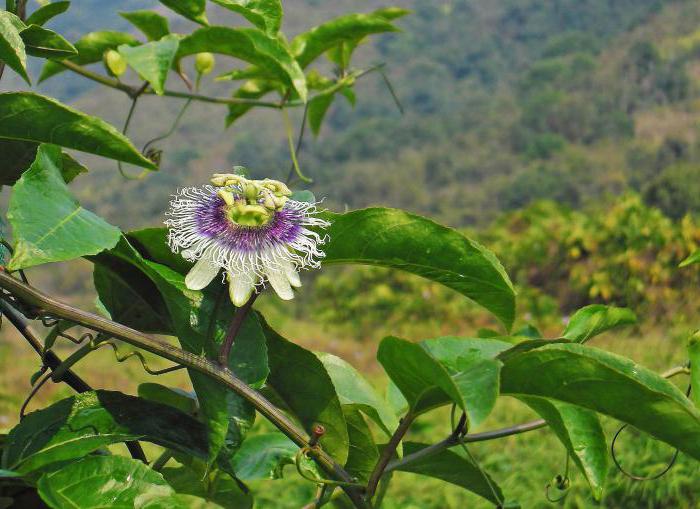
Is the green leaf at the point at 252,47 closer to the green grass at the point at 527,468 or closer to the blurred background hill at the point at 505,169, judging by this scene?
the blurred background hill at the point at 505,169

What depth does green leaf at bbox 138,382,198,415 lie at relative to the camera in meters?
0.68

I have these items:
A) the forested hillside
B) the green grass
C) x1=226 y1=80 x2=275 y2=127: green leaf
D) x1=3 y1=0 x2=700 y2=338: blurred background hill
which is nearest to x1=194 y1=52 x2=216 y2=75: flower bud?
x1=226 y1=80 x2=275 y2=127: green leaf

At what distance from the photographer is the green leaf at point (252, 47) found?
0.61m

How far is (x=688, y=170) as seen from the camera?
8.57 m

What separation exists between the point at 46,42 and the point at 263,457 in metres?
0.31

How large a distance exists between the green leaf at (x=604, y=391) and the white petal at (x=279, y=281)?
12 centimetres

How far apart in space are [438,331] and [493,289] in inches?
194

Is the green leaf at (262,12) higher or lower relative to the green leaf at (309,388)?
higher

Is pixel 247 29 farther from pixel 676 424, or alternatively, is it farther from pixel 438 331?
pixel 438 331

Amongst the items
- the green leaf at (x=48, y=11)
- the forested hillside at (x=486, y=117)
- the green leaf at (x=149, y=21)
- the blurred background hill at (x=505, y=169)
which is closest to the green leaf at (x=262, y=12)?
the green leaf at (x=48, y=11)

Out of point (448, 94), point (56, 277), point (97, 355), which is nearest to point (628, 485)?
point (97, 355)

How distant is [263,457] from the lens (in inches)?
25.0

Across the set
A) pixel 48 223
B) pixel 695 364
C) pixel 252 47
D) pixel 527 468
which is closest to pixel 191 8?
pixel 252 47

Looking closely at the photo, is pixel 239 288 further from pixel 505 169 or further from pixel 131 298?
pixel 505 169
